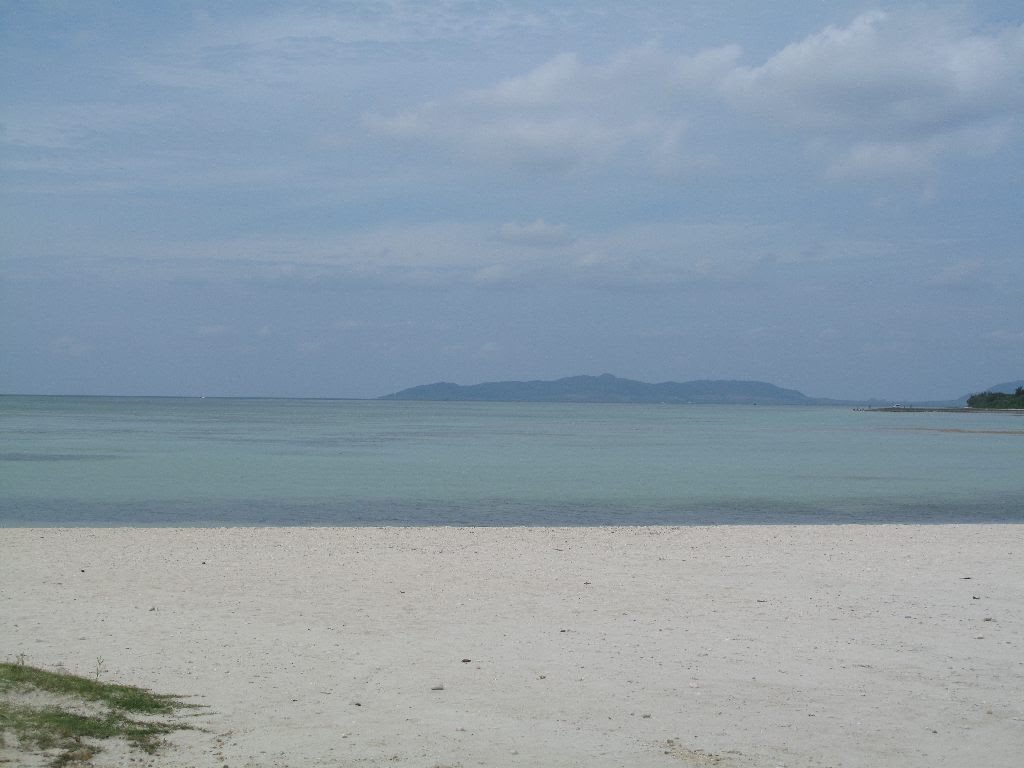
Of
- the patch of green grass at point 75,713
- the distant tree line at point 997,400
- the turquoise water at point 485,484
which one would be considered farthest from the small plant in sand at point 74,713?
the distant tree line at point 997,400

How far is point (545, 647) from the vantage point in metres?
8.57

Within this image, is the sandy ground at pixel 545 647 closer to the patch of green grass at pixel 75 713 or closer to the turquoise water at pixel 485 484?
the patch of green grass at pixel 75 713

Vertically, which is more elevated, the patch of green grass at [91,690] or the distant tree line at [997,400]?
the distant tree line at [997,400]

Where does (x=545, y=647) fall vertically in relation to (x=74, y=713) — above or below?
below

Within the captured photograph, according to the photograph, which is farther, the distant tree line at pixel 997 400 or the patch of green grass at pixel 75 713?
the distant tree line at pixel 997 400

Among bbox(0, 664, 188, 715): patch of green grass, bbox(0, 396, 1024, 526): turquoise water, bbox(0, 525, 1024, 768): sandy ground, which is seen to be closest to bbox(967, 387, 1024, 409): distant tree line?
bbox(0, 396, 1024, 526): turquoise water

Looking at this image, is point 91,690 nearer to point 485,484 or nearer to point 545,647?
point 545,647

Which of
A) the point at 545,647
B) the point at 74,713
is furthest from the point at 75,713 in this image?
the point at 545,647

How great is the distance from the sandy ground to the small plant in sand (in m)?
0.20

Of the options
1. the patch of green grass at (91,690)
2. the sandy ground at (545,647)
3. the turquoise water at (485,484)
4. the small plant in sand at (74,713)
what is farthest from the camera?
the turquoise water at (485,484)

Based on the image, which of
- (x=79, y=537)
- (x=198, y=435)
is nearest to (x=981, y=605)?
(x=79, y=537)

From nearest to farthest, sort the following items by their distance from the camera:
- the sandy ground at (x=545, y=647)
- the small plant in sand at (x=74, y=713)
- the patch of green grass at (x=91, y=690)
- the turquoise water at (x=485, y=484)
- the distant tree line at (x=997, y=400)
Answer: the small plant in sand at (x=74, y=713), the sandy ground at (x=545, y=647), the patch of green grass at (x=91, y=690), the turquoise water at (x=485, y=484), the distant tree line at (x=997, y=400)

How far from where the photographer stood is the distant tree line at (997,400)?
151875 millimetres

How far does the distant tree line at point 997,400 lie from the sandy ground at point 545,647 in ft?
505
